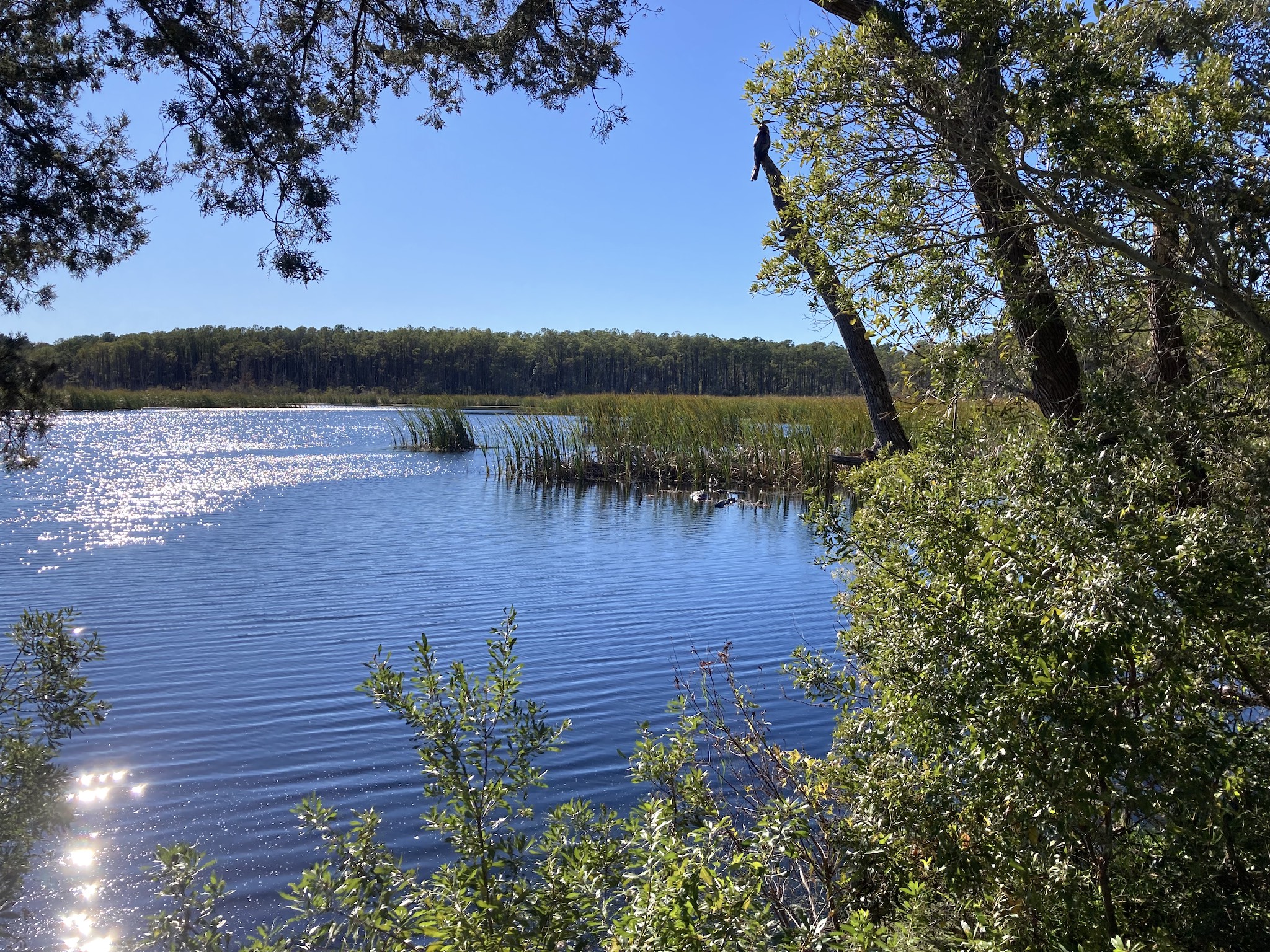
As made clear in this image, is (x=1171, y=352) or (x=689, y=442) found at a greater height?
(x=1171, y=352)

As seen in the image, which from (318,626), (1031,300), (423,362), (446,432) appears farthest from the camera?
(423,362)

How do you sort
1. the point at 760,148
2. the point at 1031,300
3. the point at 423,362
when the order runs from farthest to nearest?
the point at 423,362, the point at 760,148, the point at 1031,300

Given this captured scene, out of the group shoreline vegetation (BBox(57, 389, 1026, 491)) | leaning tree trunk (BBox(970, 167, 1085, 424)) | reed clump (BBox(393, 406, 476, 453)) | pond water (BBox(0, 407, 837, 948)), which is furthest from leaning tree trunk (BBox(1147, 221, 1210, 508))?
reed clump (BBox(393, 406, 476, 453))

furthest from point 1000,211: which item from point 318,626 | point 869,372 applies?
point 318,626

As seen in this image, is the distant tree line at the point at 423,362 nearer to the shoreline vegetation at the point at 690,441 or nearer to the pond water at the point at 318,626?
the shoreline vegetation at the point at 690,441

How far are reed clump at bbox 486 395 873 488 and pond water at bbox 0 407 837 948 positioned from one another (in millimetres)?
1475

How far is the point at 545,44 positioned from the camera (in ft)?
16.0

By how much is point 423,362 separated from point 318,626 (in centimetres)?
7891

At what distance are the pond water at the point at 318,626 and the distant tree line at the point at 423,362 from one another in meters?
60.5

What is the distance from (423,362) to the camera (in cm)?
8331

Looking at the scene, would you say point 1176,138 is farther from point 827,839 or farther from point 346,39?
point 346,39

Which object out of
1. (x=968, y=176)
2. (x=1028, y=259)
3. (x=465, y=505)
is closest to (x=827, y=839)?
(x=1028, y=259)

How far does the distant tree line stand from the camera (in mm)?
76000

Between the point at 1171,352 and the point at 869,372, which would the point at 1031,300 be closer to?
the point at 1171,352
